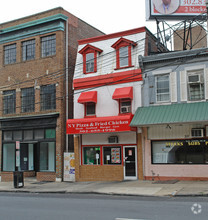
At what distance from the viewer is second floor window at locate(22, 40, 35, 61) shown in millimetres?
25078

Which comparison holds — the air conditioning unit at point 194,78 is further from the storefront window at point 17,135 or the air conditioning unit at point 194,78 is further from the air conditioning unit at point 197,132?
the storefront window at point 17,135

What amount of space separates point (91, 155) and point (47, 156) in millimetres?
3794

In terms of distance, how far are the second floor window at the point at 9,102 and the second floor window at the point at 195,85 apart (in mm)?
13274

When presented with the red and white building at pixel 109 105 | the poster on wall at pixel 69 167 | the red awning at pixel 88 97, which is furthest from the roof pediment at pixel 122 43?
the poster on wall at pixel 69 167

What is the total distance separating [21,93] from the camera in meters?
25.1

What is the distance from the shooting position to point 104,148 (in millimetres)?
21438

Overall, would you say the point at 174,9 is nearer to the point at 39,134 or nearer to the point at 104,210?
the point at 39,134

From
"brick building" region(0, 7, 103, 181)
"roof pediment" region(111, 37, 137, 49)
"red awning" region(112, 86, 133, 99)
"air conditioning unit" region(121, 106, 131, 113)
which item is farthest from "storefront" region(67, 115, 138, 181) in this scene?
"roof pediment" region(111, 37, 137, 49)

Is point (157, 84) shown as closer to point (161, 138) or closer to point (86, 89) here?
point (161, 138)

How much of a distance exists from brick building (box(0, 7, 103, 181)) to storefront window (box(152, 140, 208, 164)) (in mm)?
6681

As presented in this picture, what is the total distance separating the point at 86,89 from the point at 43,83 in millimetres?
3715

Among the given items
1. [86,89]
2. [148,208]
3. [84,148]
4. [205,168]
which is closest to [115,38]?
[86,89]

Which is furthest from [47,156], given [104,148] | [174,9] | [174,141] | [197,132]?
[174,9]

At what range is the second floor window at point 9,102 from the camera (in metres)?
25.4
